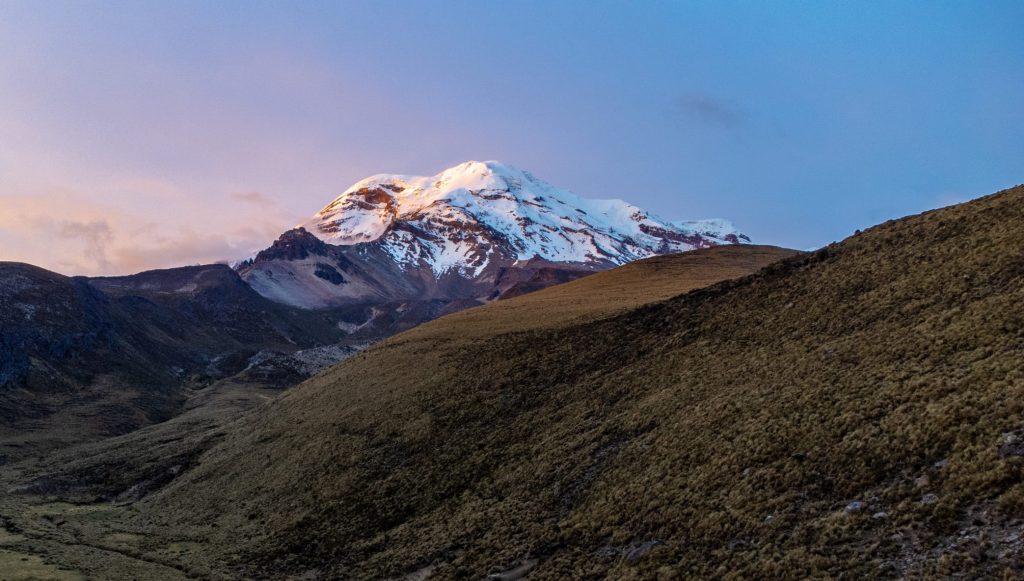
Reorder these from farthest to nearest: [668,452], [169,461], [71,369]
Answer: [71,369] < [169,461] < [668,452]

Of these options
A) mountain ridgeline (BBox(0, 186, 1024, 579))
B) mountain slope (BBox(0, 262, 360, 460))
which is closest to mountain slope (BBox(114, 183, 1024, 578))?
mountain ridgeline (BBox(0, 186, 1024, 579))

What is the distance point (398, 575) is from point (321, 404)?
40.6 m

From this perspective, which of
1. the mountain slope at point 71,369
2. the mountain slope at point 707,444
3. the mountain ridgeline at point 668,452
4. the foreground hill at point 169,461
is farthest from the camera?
the mountain slope at point 71,369

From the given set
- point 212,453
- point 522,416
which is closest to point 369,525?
point 522,416

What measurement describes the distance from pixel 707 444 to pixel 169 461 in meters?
62.5

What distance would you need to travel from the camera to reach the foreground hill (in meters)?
41.3

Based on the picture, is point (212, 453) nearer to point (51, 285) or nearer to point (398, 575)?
point (398, 575)

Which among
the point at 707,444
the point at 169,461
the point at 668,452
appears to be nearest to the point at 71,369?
the point at 169,461

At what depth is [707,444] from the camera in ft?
102

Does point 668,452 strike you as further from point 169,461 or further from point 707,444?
point 169,461

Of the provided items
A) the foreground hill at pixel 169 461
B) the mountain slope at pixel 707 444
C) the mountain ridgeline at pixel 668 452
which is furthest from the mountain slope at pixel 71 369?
the mountain slope at pixel 707 444

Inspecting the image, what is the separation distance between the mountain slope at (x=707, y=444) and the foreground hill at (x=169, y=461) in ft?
10.9

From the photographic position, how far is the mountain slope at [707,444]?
20.9 m

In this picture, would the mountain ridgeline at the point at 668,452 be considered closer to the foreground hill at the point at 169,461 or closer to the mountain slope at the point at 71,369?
the foreground hill at the point at 169,461
